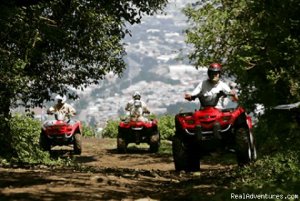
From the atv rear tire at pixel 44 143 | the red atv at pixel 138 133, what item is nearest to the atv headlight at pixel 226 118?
the atv rear tire at pixel 44 143

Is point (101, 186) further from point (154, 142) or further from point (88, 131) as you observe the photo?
point (88, 131)

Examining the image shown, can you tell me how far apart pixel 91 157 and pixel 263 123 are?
6.82m

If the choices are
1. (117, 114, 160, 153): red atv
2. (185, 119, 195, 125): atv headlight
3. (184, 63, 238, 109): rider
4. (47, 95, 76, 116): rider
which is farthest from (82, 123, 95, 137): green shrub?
(185, 119, 195, 125): atv headlight

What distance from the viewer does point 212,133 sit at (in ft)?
31.9

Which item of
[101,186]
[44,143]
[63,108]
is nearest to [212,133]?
[101,186]

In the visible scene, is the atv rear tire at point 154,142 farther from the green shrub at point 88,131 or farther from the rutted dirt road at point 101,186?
the green shrub at point 88,131

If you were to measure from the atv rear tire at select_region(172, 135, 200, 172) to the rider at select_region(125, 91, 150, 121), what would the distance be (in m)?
9.81

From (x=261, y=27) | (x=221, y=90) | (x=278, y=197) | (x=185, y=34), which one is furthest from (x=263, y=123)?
(x=278, y=197)

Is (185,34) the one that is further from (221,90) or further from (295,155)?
(295,155)

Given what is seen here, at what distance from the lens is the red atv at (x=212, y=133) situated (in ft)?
32.0

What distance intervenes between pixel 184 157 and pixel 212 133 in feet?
2.68

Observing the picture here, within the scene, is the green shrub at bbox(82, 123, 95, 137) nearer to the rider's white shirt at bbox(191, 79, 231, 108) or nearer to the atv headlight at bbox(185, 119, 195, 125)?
the rider's white shirt at bbox(191, 79, 231, 108)

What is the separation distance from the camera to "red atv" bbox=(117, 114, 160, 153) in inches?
777

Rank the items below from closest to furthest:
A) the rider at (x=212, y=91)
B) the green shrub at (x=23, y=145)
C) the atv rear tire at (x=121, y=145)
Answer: the rider at (x=212, y=91), the green shrub at (x=23, y=145), the atv rear tire at (x=121, y=145)
